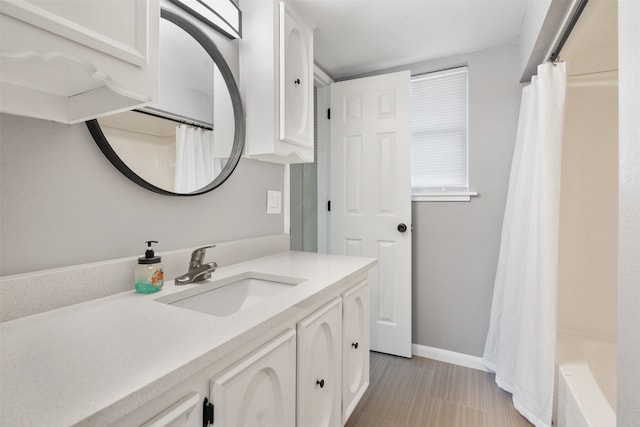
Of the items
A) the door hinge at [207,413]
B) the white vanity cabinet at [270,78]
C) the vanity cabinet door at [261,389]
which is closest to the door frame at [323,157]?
the white vanity cabinet at [270,78]

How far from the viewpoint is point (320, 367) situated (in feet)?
3.57

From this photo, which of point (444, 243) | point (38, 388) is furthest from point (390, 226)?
point (38, 388)

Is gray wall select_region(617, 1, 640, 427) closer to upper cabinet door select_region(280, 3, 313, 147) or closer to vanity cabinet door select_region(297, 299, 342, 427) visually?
vanity cabinet door select_region(297, 299, 342, 427)

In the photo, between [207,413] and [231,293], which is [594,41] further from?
[207,413]

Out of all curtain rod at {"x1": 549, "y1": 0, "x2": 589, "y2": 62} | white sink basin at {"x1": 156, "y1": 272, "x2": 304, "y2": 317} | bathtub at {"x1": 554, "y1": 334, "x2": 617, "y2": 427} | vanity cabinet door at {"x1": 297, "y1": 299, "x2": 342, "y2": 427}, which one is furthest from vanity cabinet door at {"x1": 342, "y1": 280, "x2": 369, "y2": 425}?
curtain rod at {"x1": 549, "y1": 0, "x2": 589, "y2": 62}

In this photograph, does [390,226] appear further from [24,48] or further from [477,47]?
[24,48]

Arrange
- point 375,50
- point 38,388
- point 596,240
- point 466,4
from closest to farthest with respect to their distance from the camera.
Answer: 1. point 38,388
2. point 466,4
3. point 596,240
4. point 375,50

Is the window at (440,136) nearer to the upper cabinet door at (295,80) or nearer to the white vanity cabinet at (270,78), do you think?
the upper cabinet door at (295,80)

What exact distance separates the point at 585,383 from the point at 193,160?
6.61 feet

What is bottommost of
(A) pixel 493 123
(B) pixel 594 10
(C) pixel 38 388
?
(C) pixel 38 388

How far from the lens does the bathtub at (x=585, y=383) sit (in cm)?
121

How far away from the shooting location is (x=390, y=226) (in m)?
2.29

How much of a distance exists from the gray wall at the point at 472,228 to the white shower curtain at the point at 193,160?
160 centimetres

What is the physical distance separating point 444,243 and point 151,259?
1.96m
